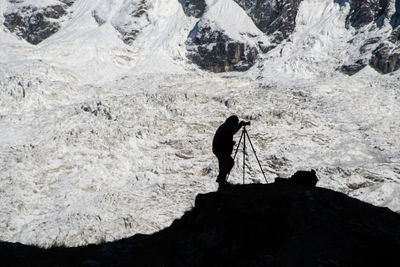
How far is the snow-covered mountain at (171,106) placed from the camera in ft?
328

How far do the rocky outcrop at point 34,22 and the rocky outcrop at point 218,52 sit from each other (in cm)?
5584

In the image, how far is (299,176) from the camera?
1270 cm

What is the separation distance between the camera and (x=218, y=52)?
160500 millimetres

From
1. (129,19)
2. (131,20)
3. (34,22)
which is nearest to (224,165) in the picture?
(131,20)

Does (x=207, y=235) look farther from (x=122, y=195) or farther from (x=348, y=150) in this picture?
(x=348, y=150)

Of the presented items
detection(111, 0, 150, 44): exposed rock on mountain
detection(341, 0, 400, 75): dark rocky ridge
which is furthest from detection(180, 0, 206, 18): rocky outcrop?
detection(341, 0, 400, 75): dark rocky ridge

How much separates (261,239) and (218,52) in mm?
156872

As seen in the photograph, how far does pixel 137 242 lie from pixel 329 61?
135 meters

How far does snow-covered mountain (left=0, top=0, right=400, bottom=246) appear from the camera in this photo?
328 feet

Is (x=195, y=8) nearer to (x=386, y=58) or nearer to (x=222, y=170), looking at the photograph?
(x=386, y=58)

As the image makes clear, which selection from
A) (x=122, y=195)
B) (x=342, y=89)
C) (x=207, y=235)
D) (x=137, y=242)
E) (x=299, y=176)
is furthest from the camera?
(x=342, y=89)

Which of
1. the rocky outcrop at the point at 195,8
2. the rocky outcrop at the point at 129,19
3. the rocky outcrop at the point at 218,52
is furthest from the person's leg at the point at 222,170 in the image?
the rocky outcrop at the point at 195,8

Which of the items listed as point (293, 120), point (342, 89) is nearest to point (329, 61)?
point (342, 89)

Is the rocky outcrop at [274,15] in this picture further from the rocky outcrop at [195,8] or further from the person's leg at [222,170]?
the person's leg at [222,170]
